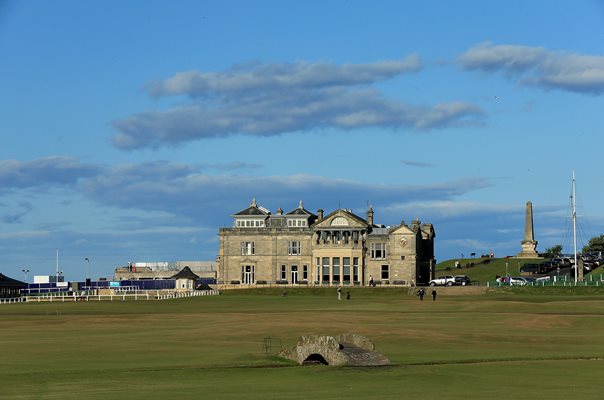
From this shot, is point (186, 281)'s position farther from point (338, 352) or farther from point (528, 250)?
point (338, 352)

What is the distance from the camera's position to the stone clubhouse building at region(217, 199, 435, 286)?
529 ft

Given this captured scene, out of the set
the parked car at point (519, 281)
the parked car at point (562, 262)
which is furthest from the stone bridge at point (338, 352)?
the parked car at point (562, 262)

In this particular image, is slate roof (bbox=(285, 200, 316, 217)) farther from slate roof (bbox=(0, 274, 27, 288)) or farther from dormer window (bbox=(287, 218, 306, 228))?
slate roof (bbox=(0, 274, 27, 288))

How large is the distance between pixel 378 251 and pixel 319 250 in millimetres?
8855

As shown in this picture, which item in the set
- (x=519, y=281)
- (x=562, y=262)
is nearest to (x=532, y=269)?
(x=562, y=262)

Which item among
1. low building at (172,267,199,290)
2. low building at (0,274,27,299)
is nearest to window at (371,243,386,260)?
low building at (172,267,199,290)

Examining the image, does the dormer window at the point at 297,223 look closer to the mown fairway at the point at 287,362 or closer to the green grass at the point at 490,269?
the green grass at the point at 490,269

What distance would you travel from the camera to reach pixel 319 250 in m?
165

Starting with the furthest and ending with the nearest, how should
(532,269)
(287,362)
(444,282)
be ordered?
1. (532,269)
2. (444,282)
3. (287,362)

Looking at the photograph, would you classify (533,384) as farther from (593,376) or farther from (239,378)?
(239,378)

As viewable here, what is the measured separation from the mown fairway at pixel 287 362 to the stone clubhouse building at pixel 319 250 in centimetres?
7413

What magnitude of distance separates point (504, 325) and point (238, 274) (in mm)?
99998

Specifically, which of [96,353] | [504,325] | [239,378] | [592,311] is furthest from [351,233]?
[239,378]

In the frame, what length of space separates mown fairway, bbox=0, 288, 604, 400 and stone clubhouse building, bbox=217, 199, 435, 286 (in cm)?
7413
